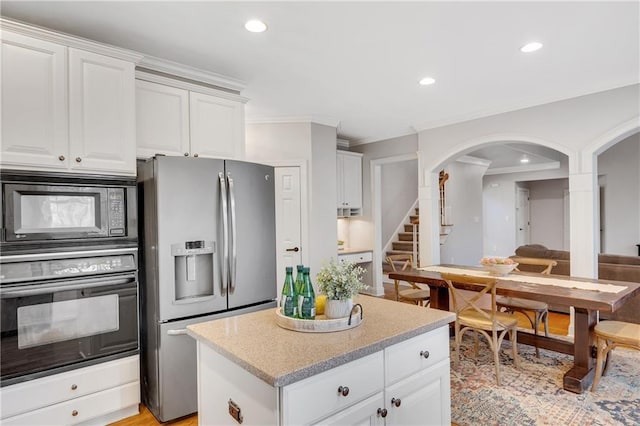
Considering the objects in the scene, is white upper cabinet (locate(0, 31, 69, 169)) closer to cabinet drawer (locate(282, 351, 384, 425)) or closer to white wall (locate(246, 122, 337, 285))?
cabinet drawer (locate(282, 351, 384, 425))

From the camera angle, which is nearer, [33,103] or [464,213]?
[33,103]

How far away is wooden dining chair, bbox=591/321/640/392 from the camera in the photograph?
2.46 meters

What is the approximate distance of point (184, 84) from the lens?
2850 mm

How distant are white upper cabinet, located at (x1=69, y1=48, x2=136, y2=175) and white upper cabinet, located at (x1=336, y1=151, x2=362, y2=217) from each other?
352cm

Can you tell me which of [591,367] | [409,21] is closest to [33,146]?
[409,21]

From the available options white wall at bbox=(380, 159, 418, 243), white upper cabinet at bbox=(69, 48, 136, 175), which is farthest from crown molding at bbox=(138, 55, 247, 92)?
white wall at bbox=(380, 159, 418, 243)

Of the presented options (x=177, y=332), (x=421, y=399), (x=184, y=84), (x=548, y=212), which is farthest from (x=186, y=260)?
(x=548, y=212)

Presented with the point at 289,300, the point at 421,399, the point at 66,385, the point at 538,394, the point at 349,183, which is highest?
the point at 349,183

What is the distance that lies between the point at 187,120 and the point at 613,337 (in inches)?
139

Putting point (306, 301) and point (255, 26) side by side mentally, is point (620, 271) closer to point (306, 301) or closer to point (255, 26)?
point (306, 301)

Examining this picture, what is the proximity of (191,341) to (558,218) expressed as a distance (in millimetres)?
9869

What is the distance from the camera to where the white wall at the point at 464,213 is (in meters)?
7.20

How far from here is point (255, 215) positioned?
2715 millimetres

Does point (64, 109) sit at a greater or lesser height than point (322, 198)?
greater
